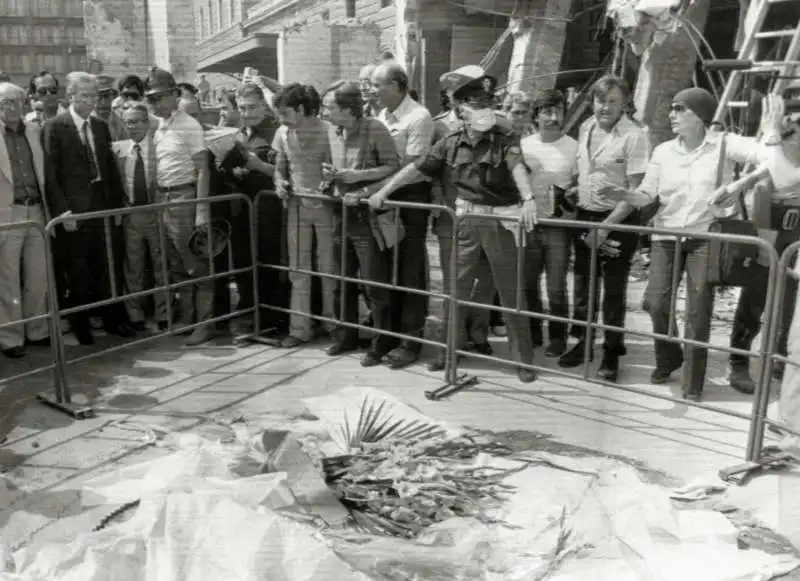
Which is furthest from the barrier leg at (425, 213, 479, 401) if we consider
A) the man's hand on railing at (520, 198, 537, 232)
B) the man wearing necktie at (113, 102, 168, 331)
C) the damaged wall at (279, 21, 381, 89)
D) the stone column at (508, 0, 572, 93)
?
the damaged wall at (279, 21, 381, 89)

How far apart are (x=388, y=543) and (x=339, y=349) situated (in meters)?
2.79

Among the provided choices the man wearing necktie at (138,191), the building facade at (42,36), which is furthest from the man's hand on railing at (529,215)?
the building facade at (42,36)

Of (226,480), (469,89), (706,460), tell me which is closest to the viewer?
(226,480)

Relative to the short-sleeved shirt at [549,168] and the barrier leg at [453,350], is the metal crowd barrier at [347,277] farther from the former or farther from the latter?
the short-sleeved shirt at [549,168]

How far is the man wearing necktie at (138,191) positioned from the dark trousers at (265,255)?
616mm

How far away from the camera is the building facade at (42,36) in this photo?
6.64 m

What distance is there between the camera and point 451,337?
5105mm

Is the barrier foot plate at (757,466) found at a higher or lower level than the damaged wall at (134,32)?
lower

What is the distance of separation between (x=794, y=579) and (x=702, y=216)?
90.9 inches

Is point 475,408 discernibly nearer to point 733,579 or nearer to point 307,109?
point 733,579

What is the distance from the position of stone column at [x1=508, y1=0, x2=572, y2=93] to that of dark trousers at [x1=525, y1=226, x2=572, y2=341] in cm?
608

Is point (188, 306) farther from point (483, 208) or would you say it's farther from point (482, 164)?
point (482, 164)

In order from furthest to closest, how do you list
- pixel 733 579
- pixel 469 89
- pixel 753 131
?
pixel 753 131, pixel 469 89, pixel 733 579

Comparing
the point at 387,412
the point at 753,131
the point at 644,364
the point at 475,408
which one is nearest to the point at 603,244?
the point at 644,364
